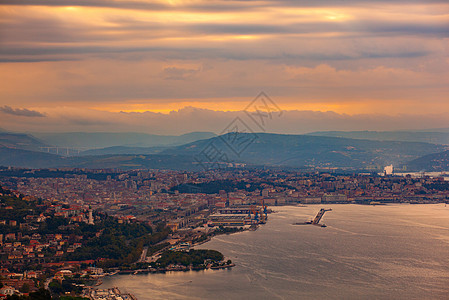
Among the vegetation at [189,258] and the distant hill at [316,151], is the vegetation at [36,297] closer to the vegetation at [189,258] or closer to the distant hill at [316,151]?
the vegetation at [189,258]

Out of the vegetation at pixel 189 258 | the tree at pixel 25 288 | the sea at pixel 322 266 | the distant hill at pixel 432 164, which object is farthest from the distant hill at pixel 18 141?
the tree at pixel 25 288

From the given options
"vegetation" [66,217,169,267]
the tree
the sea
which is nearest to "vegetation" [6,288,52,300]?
the tree

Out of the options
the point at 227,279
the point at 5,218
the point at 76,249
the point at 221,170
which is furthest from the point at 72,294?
the point at 221,170

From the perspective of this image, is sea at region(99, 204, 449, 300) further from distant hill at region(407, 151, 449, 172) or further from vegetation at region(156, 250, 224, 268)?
distant hill at region(407, 151, 449, 172)

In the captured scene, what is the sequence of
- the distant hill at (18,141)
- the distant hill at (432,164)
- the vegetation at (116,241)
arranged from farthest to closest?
the distant hill at (18,141) → the distant hill at (432,164) → the vegetation at (116,241)

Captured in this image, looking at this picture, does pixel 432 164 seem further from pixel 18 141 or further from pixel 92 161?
pixel 18 141

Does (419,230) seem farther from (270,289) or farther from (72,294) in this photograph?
(72,294)
